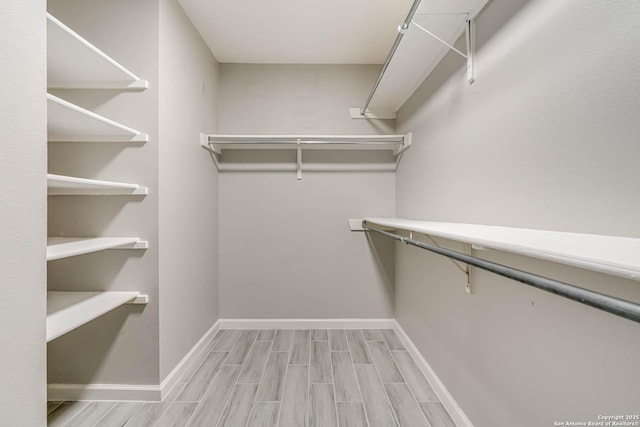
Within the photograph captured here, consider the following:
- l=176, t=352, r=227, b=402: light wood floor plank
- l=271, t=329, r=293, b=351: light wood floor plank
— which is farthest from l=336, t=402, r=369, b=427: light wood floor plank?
l=176, t=352, r=227, b=402: light wood floor plank

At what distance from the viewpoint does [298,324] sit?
2.34 metres

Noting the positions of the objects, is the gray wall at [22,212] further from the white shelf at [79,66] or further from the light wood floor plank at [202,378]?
the light wood floor plank at [202,378]

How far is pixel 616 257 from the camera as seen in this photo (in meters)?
0.44

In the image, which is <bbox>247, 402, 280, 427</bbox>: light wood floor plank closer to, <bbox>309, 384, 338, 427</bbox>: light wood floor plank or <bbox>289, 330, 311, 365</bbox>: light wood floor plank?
<bbox>309, 384, 338, 427</bbox>: light wood floor plank

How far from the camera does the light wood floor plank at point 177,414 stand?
132cm

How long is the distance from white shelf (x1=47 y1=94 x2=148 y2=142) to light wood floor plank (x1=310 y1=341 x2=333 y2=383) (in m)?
1.71

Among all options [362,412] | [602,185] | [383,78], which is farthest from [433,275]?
[383,78]

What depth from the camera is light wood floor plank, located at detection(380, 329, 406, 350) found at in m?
2.03

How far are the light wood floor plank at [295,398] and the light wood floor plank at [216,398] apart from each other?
33cm

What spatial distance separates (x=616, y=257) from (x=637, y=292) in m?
0.24

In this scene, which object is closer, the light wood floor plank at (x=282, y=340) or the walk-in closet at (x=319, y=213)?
the walk-in closet at (x=319, y=213)

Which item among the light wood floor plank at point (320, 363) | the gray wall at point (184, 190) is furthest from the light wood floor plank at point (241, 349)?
the light wood floor plank at point (320, 363)

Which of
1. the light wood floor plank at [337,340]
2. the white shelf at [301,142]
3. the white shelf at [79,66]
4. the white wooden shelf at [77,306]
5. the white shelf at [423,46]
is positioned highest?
the white shelf at [423,46]

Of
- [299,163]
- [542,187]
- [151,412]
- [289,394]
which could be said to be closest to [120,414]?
[151,412]
